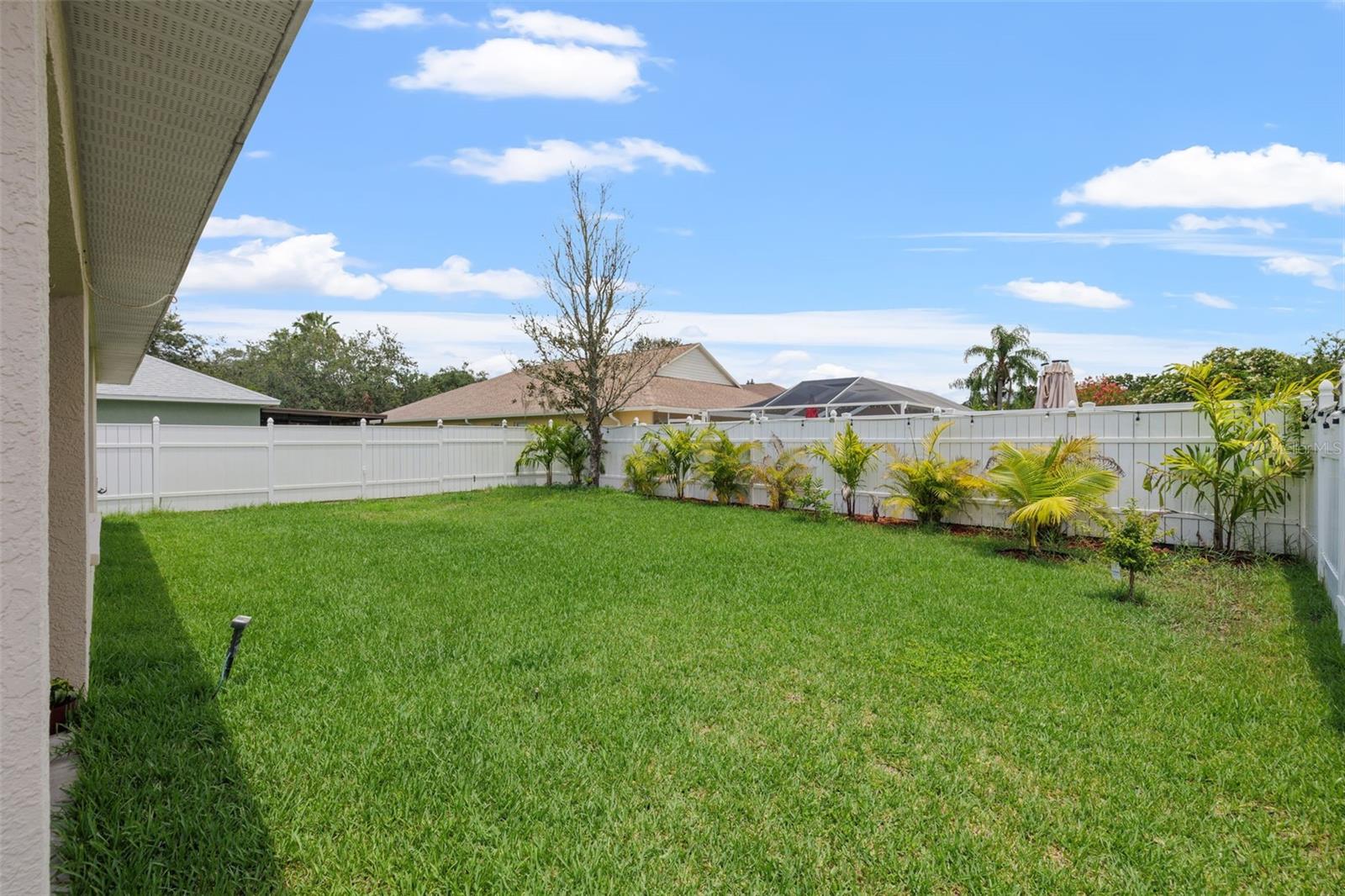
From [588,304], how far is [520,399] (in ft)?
22.5

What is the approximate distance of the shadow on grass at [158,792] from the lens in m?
2.40

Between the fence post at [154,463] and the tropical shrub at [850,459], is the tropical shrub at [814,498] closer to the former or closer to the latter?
the tropical shrub at [850,459]

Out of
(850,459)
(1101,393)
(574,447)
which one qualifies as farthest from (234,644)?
(1101,393)

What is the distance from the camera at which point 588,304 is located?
1808 centimetres

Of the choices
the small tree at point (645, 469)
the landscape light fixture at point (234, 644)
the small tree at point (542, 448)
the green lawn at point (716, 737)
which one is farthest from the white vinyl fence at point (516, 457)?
the landscape light fixture at point (234, 644)

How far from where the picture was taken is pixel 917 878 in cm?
244

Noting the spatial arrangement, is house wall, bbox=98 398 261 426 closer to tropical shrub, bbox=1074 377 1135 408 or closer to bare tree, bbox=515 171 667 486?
bare tree, bbox=515 171 667 486

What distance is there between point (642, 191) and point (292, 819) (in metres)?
16.8

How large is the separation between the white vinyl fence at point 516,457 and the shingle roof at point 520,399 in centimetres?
343

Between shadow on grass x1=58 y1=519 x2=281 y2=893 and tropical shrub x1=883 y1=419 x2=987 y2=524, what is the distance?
885cm

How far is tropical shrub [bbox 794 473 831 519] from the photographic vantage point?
37.6 feet

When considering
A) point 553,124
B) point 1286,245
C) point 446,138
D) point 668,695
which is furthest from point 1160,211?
point 668,695

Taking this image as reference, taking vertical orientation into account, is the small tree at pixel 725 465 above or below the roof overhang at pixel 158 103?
below

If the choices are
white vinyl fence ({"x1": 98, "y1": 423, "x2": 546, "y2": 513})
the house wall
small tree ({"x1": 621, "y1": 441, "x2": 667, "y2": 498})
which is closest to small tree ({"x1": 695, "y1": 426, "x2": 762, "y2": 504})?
small tree ({"x1": 621, "y1": 441, "x2": 667, "y2": 498})
